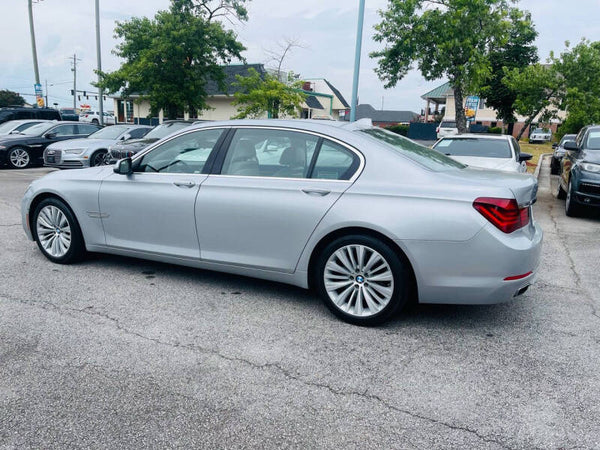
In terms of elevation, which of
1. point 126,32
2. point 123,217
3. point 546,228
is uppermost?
point 126,32

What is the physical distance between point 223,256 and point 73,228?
186 centimetres

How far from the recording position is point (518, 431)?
258cm

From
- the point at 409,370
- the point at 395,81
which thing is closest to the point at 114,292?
the point at 409,370

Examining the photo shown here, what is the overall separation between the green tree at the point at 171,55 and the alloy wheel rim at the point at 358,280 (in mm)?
19893

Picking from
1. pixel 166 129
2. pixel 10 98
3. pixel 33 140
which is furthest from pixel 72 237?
pixel 10 98

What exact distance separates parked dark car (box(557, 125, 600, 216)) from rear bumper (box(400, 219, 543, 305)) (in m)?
5.73

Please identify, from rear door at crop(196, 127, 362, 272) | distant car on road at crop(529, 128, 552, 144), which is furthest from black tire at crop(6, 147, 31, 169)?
distant car on road at crop(529, 128, 552, 144)

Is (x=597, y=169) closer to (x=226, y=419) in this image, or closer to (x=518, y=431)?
(x=518, y=431)

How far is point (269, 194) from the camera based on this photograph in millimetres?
4078

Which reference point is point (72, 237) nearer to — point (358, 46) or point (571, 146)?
point (571, 146)

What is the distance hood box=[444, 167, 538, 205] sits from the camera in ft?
11.8

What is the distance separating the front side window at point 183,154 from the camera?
4555 mm

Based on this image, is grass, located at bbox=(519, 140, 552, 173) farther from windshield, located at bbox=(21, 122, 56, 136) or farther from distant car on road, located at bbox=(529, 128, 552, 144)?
windshield, located at bbox=(21, 122, 56, 136)

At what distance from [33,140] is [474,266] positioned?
1562 cm
